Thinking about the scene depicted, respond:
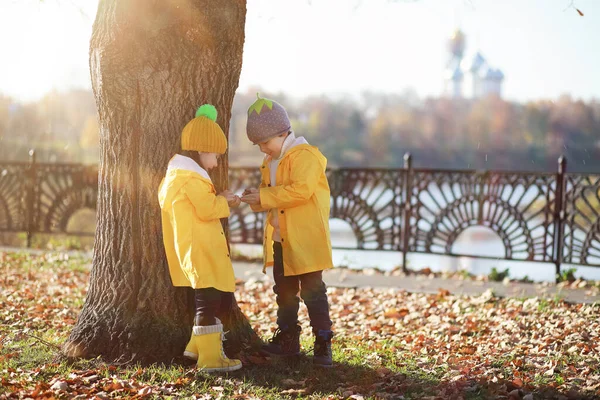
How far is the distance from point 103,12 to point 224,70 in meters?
0.88

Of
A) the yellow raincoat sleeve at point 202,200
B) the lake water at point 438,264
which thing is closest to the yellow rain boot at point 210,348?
the yellow raincoat sleeve at point 202,200

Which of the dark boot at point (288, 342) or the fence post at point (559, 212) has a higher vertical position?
the fence post at point (559, 212)

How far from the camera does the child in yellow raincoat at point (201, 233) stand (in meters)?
4.47

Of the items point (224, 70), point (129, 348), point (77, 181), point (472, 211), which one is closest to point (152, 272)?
point (129, 348)

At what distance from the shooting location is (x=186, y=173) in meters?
4.50

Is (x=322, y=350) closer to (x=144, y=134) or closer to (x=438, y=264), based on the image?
(x=144, y=134)

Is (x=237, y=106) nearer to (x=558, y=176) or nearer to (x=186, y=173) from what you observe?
(x=558, y=176)

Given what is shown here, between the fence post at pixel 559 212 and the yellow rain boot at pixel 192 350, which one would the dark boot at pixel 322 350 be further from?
the fence post at pixel 559 212

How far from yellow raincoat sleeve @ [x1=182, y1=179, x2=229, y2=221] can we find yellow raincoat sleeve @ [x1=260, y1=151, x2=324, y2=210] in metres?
0.30

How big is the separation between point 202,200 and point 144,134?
72 centimetres

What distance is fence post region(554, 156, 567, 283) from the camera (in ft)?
30.9

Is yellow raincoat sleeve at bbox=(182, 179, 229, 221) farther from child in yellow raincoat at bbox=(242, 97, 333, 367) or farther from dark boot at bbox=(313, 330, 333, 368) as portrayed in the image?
dark boot at bbox=(313, 330, 333, 368)

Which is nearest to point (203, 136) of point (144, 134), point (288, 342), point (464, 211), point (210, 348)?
point (144, 134)

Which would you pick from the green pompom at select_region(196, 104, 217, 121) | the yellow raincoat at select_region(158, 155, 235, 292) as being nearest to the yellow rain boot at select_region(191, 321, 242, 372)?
the yellow raincoat at select_region(158, 155, 235, 292)
